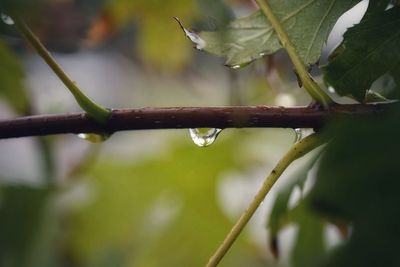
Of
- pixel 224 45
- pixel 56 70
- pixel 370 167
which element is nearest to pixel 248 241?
pixel 224 45

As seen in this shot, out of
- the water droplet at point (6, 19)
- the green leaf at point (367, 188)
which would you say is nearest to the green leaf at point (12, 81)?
the water droplet at point (6, 19)

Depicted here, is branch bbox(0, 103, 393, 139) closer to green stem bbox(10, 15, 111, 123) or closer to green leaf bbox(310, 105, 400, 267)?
green stem bbox(10, 15, 111, 123)

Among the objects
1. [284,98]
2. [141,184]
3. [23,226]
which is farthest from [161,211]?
[284,98]

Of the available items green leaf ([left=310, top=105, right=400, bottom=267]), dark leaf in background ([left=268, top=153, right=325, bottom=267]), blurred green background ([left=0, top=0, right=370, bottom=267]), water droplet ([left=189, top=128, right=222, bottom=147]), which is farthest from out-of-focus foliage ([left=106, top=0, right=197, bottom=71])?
green leaf ([left=310, top=105, right=400, bottom=267])

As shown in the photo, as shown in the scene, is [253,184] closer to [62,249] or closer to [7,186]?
[62,249]

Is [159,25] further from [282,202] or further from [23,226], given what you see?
[282,202]

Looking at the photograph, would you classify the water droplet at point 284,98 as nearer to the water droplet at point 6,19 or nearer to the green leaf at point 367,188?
the water droplet at point 6,19

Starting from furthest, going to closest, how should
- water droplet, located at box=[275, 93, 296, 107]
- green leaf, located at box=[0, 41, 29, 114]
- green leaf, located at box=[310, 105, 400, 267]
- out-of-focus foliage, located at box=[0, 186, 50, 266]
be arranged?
1. out-of-focus foliage, located at box=[0, 186, 50, 266]
2. water droplet, located at box=[275, 93, 296, 107]
3. green leaf, located at box=[0, 41, 29, 114]
4. green leaf, located at box=[310, 105, 400, 267]
